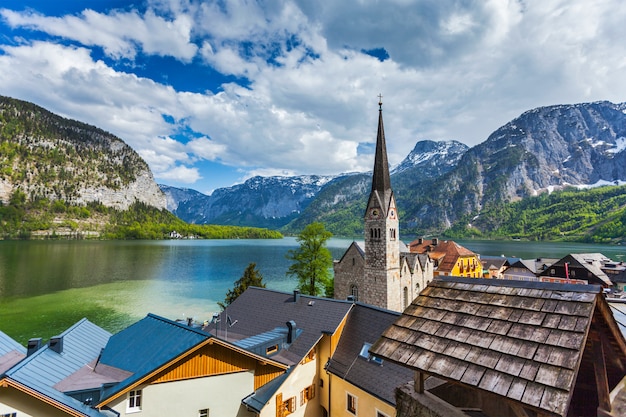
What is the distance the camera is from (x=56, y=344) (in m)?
12.7

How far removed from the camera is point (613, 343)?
4.30m

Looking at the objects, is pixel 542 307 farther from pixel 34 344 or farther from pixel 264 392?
pixel 34 344

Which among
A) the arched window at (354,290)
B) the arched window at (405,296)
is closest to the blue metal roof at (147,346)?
the arched window at (354,290)

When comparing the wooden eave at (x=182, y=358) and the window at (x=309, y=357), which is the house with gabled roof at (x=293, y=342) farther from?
the wooden eave at (x=182, y=358)

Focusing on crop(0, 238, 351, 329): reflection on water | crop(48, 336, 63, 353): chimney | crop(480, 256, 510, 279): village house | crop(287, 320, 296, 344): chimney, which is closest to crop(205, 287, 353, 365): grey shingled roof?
crop(287, 320, 296, 344): chimney

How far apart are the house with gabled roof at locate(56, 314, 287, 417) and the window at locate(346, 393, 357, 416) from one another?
3.21 meters

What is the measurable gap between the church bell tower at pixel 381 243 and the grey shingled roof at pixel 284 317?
1194 centimetres

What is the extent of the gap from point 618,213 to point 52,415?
25694cm

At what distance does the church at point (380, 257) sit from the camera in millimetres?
30797

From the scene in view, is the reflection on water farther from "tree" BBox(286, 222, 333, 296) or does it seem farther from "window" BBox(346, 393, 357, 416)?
"window" BBox(346, 393, 357, 416)

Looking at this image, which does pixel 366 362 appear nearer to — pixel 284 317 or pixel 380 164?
pixel 284 317

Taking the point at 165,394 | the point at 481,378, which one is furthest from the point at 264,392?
the point at 481,378

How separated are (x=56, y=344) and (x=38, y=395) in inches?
167

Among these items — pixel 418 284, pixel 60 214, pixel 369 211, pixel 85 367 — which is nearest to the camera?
pixel 85 367
